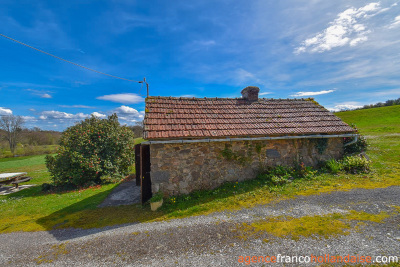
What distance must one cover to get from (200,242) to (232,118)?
5.55m

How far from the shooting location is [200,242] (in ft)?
12.9

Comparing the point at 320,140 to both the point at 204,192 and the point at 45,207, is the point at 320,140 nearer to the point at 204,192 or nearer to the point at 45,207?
the point at 204,192

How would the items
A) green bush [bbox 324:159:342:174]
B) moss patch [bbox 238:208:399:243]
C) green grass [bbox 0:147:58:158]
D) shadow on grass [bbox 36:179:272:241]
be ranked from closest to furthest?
moss patch [bbox 238:208:399:243] < shadow on grass [bbox 36:179:272:241] < green bush [bbox 324:159:342:174] < green grass [bbox 0:147:58:158]

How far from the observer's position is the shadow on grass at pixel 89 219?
16.6ft

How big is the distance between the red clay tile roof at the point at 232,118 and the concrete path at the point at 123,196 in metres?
3.51

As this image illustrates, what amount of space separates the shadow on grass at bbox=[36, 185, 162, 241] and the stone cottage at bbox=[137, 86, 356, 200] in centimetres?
100

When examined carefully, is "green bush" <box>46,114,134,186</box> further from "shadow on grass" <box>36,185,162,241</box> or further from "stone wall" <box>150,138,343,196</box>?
"stone wall" <box>150,138,343,196</box>

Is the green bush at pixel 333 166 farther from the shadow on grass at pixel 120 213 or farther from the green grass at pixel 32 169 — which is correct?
the green grass at pixel 32 169

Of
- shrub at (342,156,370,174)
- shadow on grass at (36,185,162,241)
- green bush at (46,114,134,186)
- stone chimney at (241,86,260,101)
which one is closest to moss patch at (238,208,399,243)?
shadow on grass at (36,185,162,241)

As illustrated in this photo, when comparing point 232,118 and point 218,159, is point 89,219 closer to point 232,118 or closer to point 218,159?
point 218,159

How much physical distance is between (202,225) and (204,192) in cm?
202

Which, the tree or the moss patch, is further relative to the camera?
the tree

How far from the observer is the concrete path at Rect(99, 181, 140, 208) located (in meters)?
7.11

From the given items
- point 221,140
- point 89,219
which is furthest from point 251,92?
point 89,219
